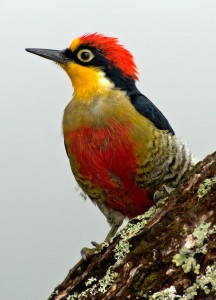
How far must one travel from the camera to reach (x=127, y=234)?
336cm

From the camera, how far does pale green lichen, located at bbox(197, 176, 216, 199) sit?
3059mm

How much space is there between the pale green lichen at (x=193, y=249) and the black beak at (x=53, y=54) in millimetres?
3344

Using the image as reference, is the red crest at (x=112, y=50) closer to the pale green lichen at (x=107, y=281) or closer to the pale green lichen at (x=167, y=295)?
the pale green lichen at (x=107, y=281)

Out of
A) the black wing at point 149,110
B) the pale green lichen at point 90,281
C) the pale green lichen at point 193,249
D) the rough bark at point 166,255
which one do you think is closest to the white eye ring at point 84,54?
the black wing at point 149,110

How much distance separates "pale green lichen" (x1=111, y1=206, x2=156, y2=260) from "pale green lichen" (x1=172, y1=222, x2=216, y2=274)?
0.42m

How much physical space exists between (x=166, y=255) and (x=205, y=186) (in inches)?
17.3

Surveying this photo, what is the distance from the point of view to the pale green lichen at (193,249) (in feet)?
9.23

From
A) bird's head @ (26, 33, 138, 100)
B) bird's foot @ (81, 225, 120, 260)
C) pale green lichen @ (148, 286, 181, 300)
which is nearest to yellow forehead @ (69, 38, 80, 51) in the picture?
bird's head @ (26, 33, 138, 100)

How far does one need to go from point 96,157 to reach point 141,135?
1.56ft

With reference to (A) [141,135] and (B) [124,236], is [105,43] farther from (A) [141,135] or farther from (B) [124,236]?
(B) [124,236]

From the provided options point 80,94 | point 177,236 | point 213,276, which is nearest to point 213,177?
point 177,236

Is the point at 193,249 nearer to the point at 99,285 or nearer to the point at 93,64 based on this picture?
the point at 99,285

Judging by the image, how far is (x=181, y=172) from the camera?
534cm

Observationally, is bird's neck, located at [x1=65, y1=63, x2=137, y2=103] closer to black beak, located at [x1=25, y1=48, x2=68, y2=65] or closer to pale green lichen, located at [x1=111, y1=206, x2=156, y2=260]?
black beak, located at [x1=25, y1=48, x2=68, y2=65]
